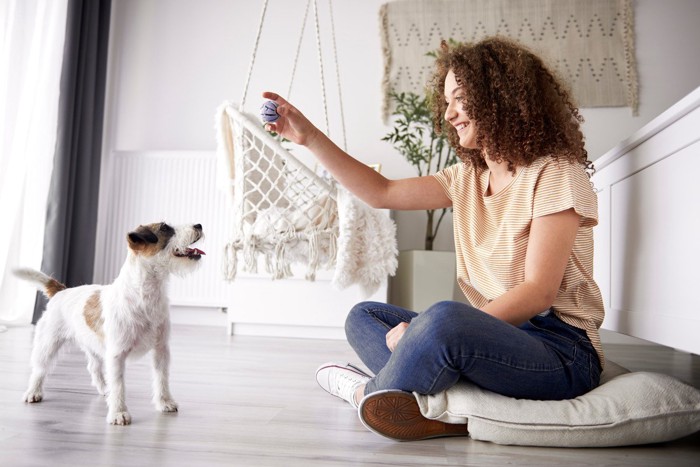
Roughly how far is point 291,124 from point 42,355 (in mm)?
761

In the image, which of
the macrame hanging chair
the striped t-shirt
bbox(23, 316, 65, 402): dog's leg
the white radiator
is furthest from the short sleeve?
the white radiator

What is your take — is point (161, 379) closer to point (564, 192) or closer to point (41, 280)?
point (41, 280)

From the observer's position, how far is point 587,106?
3.29m

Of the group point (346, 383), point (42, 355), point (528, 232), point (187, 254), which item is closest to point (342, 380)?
point (346, 383)

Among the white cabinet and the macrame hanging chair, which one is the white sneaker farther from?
the white cabinet

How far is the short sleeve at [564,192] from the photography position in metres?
1.03

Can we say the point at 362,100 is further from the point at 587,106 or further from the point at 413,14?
the point at 587,106

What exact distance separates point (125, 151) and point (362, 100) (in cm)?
141

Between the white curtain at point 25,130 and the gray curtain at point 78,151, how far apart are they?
50mm

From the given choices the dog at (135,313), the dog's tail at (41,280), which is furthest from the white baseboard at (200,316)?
the dog at (135,313)

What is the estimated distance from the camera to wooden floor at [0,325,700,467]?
0.93 m

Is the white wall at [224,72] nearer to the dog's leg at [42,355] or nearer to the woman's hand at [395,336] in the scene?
the dog's leg at [42,355]

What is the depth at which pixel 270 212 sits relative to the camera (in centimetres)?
199

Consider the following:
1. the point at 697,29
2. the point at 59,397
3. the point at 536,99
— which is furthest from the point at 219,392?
the point at 697,29
